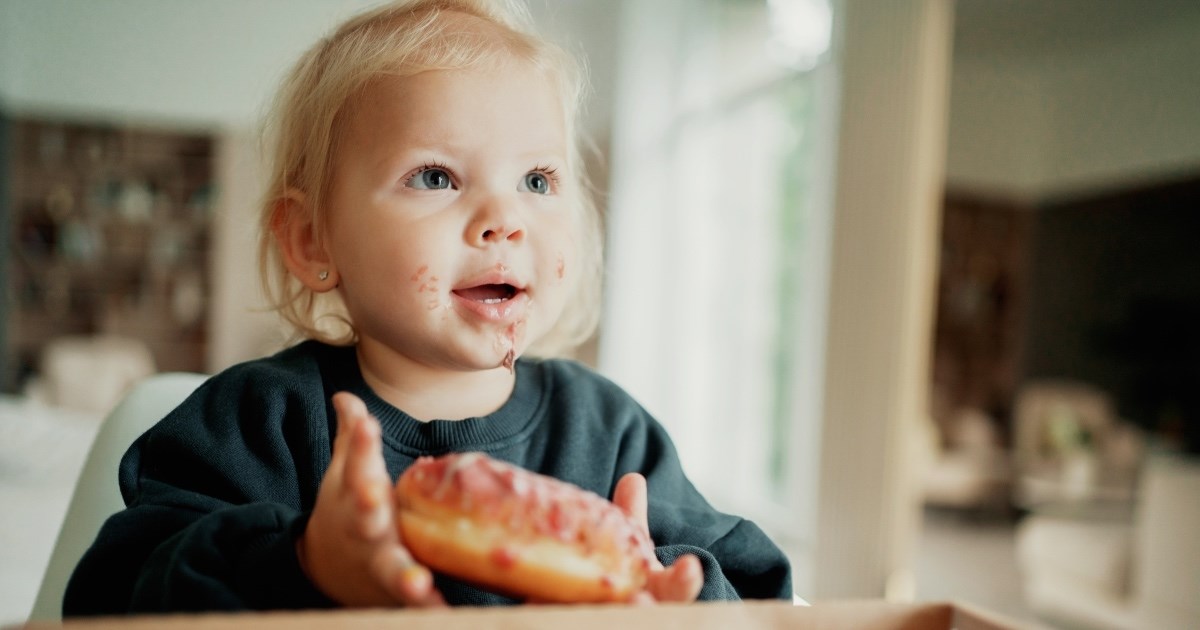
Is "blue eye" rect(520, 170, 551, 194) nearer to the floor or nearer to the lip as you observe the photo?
the lip

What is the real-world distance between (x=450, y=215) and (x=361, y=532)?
0.31 meters

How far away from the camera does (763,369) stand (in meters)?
5.03

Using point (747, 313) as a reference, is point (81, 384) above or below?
below

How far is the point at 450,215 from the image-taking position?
673 millimetres

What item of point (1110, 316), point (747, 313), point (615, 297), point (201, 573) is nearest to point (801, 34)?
point (747, 313)

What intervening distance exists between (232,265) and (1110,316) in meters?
6.76

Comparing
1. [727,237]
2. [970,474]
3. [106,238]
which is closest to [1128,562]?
[970,474]

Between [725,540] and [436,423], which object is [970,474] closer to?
[725,540]

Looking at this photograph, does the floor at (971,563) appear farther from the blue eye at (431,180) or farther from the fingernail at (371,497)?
the fingernail at (371,497)

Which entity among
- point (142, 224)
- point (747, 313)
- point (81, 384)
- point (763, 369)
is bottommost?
point (81, 384)

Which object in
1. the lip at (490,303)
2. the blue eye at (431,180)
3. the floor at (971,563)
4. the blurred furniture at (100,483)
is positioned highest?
the blue eye at (431,180)

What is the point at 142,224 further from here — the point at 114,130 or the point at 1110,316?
the point at 1110,316

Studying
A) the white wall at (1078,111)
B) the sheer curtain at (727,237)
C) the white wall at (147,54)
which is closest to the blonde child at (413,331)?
the sheer curtain at (727,237)

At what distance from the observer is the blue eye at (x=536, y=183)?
0.74 m
